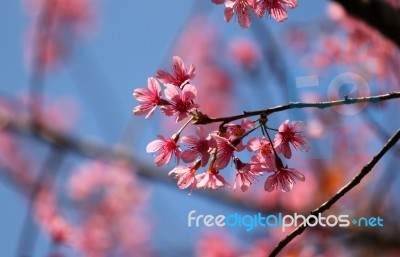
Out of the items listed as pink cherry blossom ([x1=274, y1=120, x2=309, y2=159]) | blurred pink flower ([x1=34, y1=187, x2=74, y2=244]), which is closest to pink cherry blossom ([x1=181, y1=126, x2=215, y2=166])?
pink cherry blossom ([x1=274, y1=120, x2=309, y2=159])

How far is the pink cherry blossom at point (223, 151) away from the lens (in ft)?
3.95

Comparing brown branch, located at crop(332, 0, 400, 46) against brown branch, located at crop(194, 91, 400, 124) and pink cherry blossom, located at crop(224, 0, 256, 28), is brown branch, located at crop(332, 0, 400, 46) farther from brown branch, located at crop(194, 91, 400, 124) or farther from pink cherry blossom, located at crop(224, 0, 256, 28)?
brown branch, located at crop(194, 91, 400, 124)

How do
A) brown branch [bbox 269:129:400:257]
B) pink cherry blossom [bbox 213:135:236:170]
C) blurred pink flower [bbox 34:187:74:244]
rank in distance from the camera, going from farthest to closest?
blurred pink flower [bbox 34:187:74:244], pink cherry blossom [bbox 213:135:236:170], brown branch [bbox 269:129:400:257]

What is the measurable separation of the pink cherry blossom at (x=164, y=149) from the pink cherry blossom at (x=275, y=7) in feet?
1.19

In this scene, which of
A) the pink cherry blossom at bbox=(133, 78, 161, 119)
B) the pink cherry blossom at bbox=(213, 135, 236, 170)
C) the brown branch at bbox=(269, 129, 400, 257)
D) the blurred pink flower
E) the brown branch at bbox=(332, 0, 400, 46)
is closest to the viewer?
the brown branch at bbox=(269, 129, 400, 257)

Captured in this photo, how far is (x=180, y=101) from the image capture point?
127 centimetres

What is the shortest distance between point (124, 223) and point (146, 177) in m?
2.06

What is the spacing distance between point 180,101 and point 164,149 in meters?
0.13

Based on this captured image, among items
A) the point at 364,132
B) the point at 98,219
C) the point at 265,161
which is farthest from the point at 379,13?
the point at 98,219

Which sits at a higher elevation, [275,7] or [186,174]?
[275,7]

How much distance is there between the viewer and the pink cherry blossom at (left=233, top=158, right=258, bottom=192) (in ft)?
A: 4.14

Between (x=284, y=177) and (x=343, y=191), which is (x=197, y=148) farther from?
(x=343, y=191)

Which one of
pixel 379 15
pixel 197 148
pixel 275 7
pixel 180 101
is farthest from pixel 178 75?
pixel 379 15

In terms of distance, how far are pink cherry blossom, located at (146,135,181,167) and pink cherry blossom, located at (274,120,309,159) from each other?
0.76 ft
